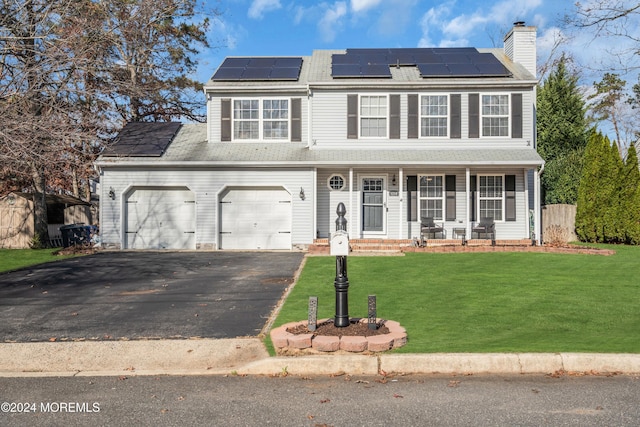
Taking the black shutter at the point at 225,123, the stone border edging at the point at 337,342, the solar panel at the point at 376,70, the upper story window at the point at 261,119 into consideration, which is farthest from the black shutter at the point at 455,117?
the stone border edging at the point at 337,342

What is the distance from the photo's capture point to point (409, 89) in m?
19.2

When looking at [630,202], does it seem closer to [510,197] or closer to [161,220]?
[510,197]

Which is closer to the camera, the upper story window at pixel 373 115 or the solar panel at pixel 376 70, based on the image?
the upper story window at pixel 373 115

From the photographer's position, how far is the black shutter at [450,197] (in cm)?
1919

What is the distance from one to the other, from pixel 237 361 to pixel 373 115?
14.6 m

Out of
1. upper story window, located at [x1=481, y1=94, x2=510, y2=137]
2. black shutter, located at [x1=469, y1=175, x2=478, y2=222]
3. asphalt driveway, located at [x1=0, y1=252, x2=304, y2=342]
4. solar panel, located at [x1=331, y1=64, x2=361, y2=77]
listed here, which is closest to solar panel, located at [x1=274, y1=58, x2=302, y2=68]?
solar panel, located at [x1=331, y1=64, x2=361, y2=77]

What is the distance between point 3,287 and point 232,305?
5.83 metres

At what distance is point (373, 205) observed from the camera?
63.5ft

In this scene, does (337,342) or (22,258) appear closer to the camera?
(337,342)

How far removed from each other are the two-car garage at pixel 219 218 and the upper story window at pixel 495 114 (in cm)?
768

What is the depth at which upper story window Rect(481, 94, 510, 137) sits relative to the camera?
19234mm

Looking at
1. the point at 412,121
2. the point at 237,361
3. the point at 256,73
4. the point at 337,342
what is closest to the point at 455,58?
the point at 412,121

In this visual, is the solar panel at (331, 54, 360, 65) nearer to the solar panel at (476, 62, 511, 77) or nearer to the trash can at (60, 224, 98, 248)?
the solar panel at (476, 62, 511, 77)

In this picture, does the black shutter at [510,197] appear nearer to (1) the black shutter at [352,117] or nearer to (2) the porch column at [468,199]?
(2) the porch column at [468,199]
